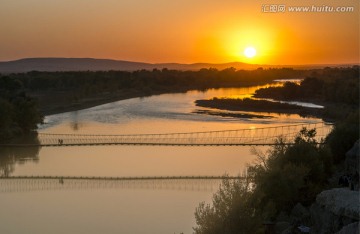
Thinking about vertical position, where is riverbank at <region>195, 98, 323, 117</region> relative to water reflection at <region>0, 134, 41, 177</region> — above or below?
above

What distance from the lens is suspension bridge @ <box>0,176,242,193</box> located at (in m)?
16.0

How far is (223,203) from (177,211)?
398cm

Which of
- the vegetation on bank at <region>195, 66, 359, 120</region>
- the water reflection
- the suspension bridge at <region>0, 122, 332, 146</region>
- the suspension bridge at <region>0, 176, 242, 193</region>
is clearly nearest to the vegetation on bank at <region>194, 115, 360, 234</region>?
the suspension bridge at <region>0, 176, 242, 193</region>

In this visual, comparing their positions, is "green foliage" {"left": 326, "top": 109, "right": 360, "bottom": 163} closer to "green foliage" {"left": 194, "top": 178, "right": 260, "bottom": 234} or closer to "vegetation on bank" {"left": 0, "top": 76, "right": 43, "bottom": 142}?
"green foliage" {"left": 194, "top": 178, "right": 260, "bottom": 234}

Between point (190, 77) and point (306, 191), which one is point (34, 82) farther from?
point (306, 191)

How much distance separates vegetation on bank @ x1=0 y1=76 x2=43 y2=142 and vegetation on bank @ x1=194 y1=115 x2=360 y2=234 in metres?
15.3

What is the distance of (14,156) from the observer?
21.4m

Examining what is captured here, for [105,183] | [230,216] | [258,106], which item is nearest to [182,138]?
[105,183]

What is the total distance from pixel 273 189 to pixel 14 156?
41.7ft

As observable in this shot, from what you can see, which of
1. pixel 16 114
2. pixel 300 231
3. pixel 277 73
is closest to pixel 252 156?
pixel 300 231

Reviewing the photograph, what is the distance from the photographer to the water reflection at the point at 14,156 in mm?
19202

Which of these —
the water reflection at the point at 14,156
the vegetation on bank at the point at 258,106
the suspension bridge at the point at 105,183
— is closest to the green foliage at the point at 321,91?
the vegetation on bank at the point at 258,106

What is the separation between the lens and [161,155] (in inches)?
835

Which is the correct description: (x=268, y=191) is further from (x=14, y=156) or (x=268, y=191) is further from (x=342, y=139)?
(x=14, y=156)
